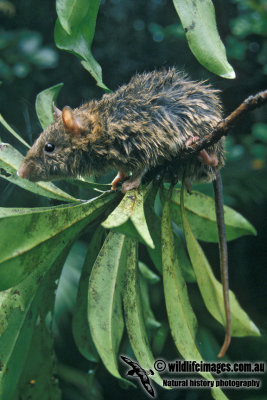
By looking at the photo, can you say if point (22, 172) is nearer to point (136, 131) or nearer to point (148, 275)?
point (136, 131)

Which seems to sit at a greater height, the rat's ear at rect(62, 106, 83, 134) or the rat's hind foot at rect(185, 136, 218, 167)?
the rat's ear at rect(62, 106, 83, 134)

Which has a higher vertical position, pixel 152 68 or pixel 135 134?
pixel 152 68

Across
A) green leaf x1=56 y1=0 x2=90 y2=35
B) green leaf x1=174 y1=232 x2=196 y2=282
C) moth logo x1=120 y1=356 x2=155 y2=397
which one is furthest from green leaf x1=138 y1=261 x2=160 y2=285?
green leaf x1=56 y1=0 x2=90 y2=35

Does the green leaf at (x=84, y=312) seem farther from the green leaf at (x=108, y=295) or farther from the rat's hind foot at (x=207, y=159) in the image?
the rat's hind foot at (x=207, y=159)

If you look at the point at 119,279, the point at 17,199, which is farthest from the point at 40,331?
the point at 17,199

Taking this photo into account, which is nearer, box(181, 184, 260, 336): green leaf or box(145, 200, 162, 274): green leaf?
box(181, 184, 260, 336): green leaf

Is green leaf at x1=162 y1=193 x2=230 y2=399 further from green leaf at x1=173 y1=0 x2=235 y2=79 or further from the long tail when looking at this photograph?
green leaf at x1=173 y1=0 x2=235 y2=79

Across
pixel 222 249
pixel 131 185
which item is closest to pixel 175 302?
pixel 222 249

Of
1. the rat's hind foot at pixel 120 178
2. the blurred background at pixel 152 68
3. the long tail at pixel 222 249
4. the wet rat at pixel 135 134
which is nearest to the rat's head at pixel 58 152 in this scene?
the wet rat at pixel 135 134
